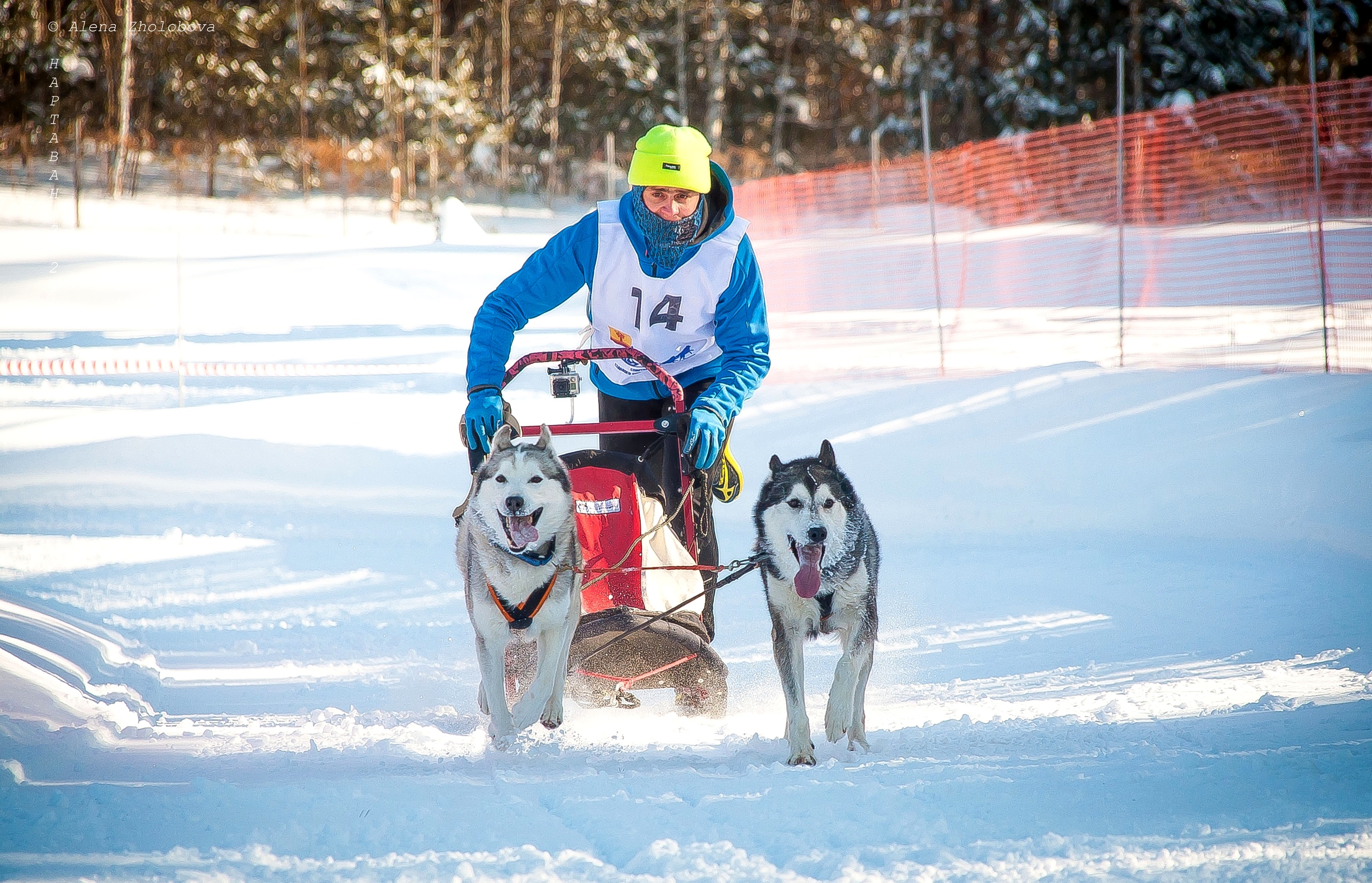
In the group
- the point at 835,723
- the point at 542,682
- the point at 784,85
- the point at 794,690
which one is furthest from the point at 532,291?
the point at 784,85

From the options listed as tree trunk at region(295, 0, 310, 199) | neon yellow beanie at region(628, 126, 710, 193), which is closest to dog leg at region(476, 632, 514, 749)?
neon yellow beanie at region(628, 126, 710, 193)

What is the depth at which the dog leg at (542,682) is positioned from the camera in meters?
2.69

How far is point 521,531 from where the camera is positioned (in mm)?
2607

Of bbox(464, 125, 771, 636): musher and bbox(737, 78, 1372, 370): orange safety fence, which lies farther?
bbox(737, 78, 1372, 370): orange safety fence

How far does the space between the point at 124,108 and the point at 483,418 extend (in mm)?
22329

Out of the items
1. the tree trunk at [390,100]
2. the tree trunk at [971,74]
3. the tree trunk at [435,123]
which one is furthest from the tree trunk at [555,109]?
the tree trunk at [971,74]

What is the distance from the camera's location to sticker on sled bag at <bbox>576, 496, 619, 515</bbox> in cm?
297

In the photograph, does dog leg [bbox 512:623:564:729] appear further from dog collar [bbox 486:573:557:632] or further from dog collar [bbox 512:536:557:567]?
dog collar [bbox 512:536:557:567]

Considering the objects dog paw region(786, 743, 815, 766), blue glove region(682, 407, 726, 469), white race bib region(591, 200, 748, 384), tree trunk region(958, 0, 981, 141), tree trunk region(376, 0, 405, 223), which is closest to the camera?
dog paw region(786, 743, 815, 766)

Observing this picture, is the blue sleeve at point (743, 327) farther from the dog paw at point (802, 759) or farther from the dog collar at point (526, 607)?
the dog paw at point (802, 759)

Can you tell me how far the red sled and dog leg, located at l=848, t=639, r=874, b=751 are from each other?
0.46 m

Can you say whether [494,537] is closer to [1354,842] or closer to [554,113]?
[1354,842]

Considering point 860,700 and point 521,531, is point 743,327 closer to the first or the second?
point 521,531

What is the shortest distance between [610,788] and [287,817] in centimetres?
73
